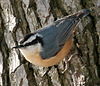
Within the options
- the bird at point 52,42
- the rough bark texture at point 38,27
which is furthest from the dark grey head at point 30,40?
the rough bark texture at point 38,27

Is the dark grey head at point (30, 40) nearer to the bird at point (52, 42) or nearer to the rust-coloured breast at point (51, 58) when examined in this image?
the bird at point (52, 42)

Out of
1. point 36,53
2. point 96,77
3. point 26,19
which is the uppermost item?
point 26,19

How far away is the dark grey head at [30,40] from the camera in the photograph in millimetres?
3754

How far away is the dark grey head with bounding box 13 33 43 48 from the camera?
3754mm

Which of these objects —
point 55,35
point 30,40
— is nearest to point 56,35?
point 55,35

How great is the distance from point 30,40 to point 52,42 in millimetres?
250

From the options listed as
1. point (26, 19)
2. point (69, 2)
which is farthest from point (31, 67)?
point (69, 2)

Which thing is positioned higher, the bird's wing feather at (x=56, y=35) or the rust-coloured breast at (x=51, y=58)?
the bird's wing feather at (x=56, y=35)

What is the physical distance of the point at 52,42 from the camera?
13.0 feet

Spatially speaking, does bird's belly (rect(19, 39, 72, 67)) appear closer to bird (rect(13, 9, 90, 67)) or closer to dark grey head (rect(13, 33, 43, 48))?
bird (rect(13, 9, 90, 67))

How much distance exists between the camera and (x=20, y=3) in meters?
4.03

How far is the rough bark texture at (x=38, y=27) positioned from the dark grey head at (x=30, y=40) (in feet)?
0.37

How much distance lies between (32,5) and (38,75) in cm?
67

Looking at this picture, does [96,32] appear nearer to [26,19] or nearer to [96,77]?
[96,77]
